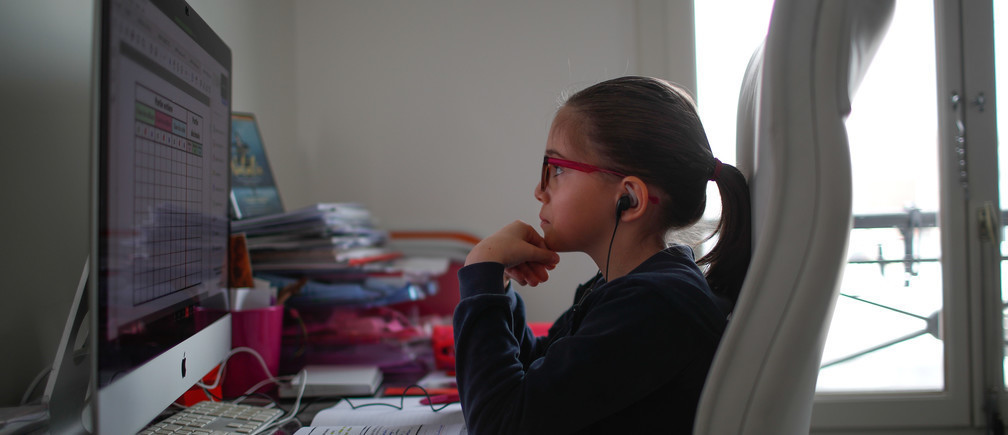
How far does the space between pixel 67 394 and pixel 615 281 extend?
2.14 feet

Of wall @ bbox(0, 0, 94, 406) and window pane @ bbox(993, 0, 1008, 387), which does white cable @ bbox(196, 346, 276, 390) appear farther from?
window pane @ bbox(993, 0, 1008, 387)

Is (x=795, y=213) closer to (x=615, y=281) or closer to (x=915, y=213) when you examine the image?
(x=615, y=281)

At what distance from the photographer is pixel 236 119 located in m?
1.41

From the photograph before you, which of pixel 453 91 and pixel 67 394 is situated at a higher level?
pixel 453 91

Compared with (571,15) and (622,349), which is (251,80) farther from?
(622,349)

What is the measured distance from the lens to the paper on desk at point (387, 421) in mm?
820

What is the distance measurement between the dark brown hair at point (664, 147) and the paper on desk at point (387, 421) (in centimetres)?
44

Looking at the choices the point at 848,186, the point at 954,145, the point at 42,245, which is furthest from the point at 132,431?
the point at 954,145

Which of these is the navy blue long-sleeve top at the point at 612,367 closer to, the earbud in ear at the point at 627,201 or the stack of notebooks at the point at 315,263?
the earbud in ear at the point at 627,201

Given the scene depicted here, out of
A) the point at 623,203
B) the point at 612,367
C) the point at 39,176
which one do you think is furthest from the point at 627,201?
the point at 39,176

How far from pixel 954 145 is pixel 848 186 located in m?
1.68

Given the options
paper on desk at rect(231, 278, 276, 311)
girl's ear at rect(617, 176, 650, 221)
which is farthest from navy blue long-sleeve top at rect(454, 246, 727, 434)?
paper on desk at rect(231, 278, 276, 311)

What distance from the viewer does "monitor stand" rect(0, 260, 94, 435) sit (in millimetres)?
646

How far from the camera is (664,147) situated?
0.80 meters
